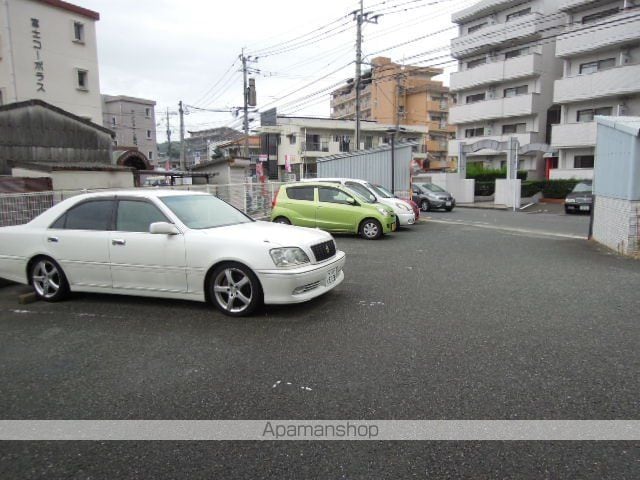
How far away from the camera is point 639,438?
8.57ft

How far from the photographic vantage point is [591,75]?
90.5 feet

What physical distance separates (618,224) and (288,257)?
26.1ft

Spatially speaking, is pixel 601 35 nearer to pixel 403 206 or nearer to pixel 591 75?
pixel 591 75

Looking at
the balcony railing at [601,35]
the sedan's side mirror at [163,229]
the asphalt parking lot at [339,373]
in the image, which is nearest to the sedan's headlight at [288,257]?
the asphalt parking lot at [339,373]

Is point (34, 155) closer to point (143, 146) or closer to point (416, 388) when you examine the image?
point (416, 388)

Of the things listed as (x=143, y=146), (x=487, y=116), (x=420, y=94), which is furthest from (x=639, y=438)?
(x=143, y=146)

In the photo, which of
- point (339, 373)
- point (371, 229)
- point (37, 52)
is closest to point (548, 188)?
point (371, 229)

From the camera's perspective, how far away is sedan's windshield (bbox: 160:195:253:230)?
17.5 feet

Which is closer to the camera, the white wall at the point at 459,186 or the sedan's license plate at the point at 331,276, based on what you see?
the sedan's license plate at the point at 331,276

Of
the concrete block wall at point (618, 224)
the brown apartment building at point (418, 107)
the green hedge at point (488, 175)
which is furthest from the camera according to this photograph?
the brown apartment building at point (418, 107)

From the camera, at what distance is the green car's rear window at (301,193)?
11.5m

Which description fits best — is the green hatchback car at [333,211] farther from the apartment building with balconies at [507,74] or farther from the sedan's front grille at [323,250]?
the apartment building with balconies at [507,74]

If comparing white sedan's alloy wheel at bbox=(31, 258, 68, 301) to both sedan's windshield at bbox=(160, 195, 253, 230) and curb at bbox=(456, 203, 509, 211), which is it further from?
curb at bbox=(456, 203, 509, 211)

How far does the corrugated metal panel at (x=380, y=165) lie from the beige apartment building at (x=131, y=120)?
130 ft
